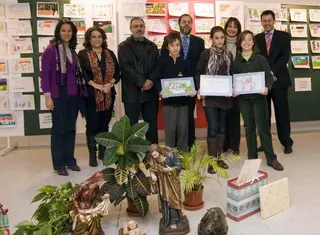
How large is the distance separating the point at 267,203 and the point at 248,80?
1.27 metres

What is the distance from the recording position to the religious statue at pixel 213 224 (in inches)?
86.1

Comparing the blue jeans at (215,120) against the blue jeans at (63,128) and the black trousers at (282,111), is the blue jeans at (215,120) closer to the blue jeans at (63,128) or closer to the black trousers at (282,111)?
the black trousers at (282,111)

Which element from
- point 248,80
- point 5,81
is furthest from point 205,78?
point 5,81

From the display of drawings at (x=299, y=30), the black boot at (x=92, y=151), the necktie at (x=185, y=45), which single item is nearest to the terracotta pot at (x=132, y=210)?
the black boot at (x=92, y=151)

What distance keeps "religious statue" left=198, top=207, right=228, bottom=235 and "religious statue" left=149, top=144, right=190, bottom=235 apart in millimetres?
177

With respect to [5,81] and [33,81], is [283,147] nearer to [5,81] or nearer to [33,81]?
[33,81]

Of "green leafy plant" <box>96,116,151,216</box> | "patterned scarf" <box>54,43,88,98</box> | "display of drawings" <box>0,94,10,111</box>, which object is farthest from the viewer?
"display of drawings" <box>0,94,10,111</box>

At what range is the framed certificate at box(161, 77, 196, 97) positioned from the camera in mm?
3486

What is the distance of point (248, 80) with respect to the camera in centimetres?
338

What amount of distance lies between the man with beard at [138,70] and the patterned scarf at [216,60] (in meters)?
0.64

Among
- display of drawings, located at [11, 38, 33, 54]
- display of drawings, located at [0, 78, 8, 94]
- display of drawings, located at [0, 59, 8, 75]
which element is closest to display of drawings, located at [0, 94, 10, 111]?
display of drawings, located at [0, 78, 8, 94]

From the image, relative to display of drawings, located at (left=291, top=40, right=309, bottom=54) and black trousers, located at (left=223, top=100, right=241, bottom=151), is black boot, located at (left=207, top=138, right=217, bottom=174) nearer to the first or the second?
black trousers, located at (left=223, top=100, right=241, bottom=151)

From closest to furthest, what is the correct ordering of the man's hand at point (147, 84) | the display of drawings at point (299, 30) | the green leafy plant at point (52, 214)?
the green leafy plant at point (52, 214)
the man's hand at point (147, 84)
the display of drawings at point (299, 30)

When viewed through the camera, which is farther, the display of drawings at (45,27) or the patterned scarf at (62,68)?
the display of drawings at (45,27)
